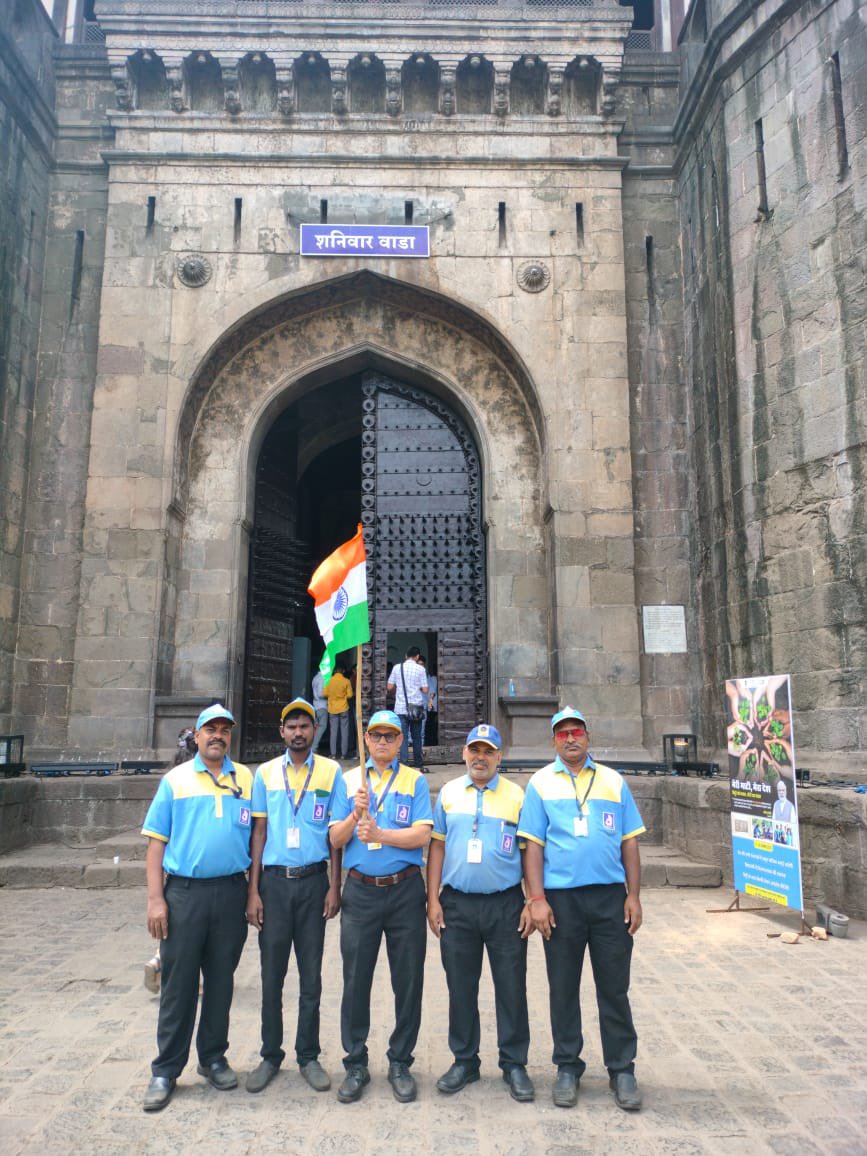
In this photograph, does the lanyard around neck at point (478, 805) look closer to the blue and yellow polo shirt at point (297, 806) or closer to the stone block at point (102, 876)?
the blue and yellow polo shirt at point (297, 806)

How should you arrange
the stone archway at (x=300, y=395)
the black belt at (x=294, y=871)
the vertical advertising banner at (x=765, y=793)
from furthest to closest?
the stone archway at (x=300, y=395) → the vertical advertising banner at (x=765, y=793) → the black belt at (x=294, y=871)

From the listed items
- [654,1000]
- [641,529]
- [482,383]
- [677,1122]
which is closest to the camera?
[677,1122]

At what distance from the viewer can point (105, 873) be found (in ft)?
24.7

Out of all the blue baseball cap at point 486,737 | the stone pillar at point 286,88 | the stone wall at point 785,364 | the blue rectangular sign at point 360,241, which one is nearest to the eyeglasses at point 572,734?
the blue baseball cap at point 486,737

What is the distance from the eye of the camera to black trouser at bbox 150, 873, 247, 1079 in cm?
352

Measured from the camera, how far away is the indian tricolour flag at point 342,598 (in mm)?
4473

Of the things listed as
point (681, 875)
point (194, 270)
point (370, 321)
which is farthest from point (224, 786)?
point (370, 321)

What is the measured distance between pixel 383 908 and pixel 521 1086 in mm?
877

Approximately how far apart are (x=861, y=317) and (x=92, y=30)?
10650 millimetres

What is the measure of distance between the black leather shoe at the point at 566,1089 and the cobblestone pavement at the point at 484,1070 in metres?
0.06

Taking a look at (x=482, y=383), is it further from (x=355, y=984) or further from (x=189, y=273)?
(x=355, y=984)

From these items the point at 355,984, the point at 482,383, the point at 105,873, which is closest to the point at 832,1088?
the point at 355,984

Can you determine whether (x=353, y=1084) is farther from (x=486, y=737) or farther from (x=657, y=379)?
(x=657, y=379)

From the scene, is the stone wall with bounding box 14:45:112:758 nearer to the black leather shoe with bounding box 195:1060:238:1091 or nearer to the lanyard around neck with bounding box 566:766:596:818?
the black leather shoe with bounding box 195:1060:238:1091
